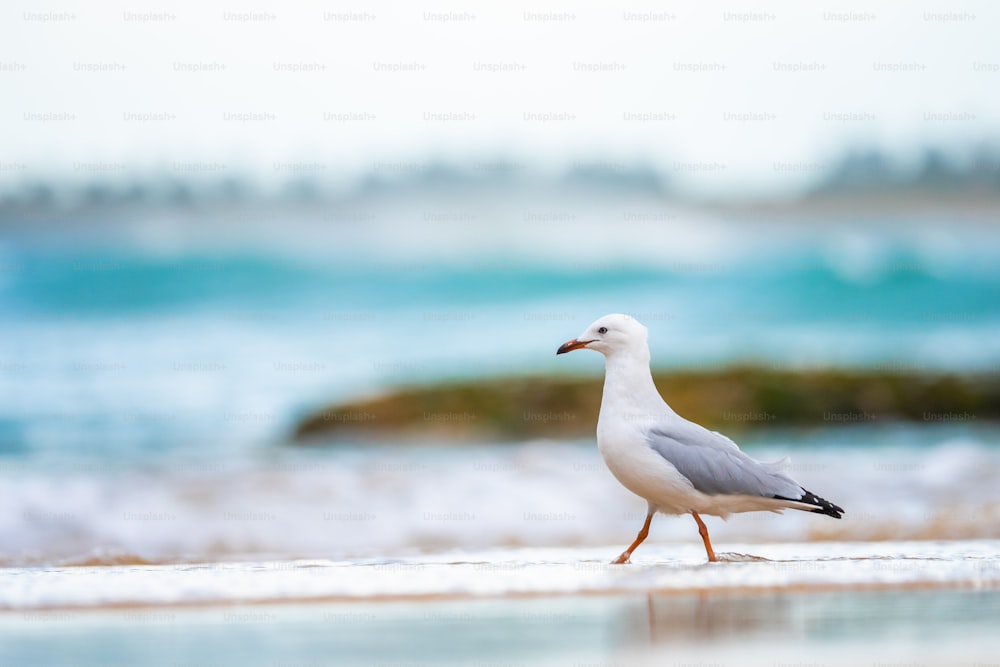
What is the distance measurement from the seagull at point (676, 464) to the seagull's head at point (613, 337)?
119 mm

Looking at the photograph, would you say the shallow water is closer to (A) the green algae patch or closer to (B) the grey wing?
(B) the grey wing

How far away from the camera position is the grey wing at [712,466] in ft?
18.3

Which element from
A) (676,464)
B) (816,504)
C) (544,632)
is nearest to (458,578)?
(676,464)

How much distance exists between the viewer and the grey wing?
18.3 ft

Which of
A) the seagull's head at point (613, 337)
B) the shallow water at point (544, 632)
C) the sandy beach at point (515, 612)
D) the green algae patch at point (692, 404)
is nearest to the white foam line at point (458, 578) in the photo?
the sandy beach at point (515, 612)

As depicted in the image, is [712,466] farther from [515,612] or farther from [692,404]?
[692,404]

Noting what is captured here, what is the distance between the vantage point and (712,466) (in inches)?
220

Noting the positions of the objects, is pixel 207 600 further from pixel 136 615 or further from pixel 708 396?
pixel 708 396

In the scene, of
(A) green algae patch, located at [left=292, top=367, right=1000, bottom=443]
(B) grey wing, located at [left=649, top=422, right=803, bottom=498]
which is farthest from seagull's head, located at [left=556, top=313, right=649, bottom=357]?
(A) green algae patch, located at [left=292, top=367, right=1000, bottom=443]

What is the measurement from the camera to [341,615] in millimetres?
4418

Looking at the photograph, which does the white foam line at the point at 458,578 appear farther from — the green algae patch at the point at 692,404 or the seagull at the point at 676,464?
the green algae patch at the point at 692,404

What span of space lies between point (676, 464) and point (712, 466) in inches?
6.0

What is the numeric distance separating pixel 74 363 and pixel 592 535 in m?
12.0

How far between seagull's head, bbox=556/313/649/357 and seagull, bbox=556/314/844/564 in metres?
0.12
